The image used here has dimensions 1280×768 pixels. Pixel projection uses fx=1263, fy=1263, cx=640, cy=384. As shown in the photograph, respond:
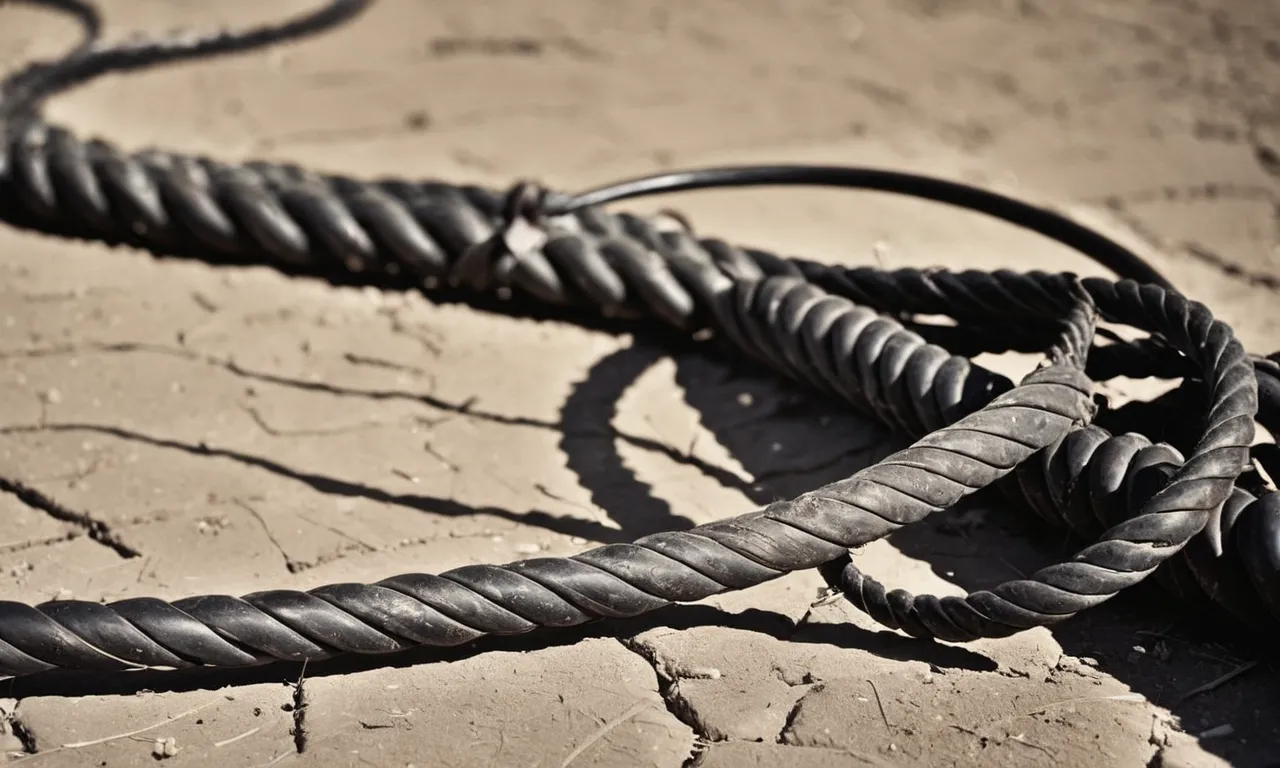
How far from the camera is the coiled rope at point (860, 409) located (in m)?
1.52

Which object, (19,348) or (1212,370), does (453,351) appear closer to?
(19,348)

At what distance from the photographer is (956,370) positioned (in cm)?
185

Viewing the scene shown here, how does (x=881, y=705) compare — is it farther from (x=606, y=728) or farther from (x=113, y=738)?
(x=113, y=738)

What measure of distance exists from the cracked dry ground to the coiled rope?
86mm

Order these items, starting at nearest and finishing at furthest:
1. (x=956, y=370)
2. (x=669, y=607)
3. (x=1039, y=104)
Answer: (x=669, y=607)
(x=956, y=370)
(x=1039, y=104)

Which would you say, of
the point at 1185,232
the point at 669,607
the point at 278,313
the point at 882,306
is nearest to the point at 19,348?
the point at 278,313

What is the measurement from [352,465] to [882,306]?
0.91 metres

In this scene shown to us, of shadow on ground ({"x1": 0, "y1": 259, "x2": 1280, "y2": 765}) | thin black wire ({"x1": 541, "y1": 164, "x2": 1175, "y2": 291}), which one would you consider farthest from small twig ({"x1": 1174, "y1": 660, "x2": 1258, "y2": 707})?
thin black wire ({"x1": 541, "y1": 164, "x2": 1175, "y2": 291})

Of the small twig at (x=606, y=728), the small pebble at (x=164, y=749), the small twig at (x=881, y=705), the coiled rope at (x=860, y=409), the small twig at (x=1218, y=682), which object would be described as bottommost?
the small pebble at (x=164, y=749)

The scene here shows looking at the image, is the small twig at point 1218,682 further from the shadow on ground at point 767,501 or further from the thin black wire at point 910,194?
the thin black wire at point 910,194

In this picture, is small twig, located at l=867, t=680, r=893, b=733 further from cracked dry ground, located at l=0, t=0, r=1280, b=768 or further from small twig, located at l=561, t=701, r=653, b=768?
small twig, located at l=561, t=701, r=653, b=768

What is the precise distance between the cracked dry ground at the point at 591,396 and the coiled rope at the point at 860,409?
0.28ft

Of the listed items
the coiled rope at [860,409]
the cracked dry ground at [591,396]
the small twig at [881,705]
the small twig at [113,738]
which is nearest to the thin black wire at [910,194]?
the coiled rope at [860,409]

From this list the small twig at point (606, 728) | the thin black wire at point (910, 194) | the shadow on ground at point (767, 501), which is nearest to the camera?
the small twig at point (606, 728)
